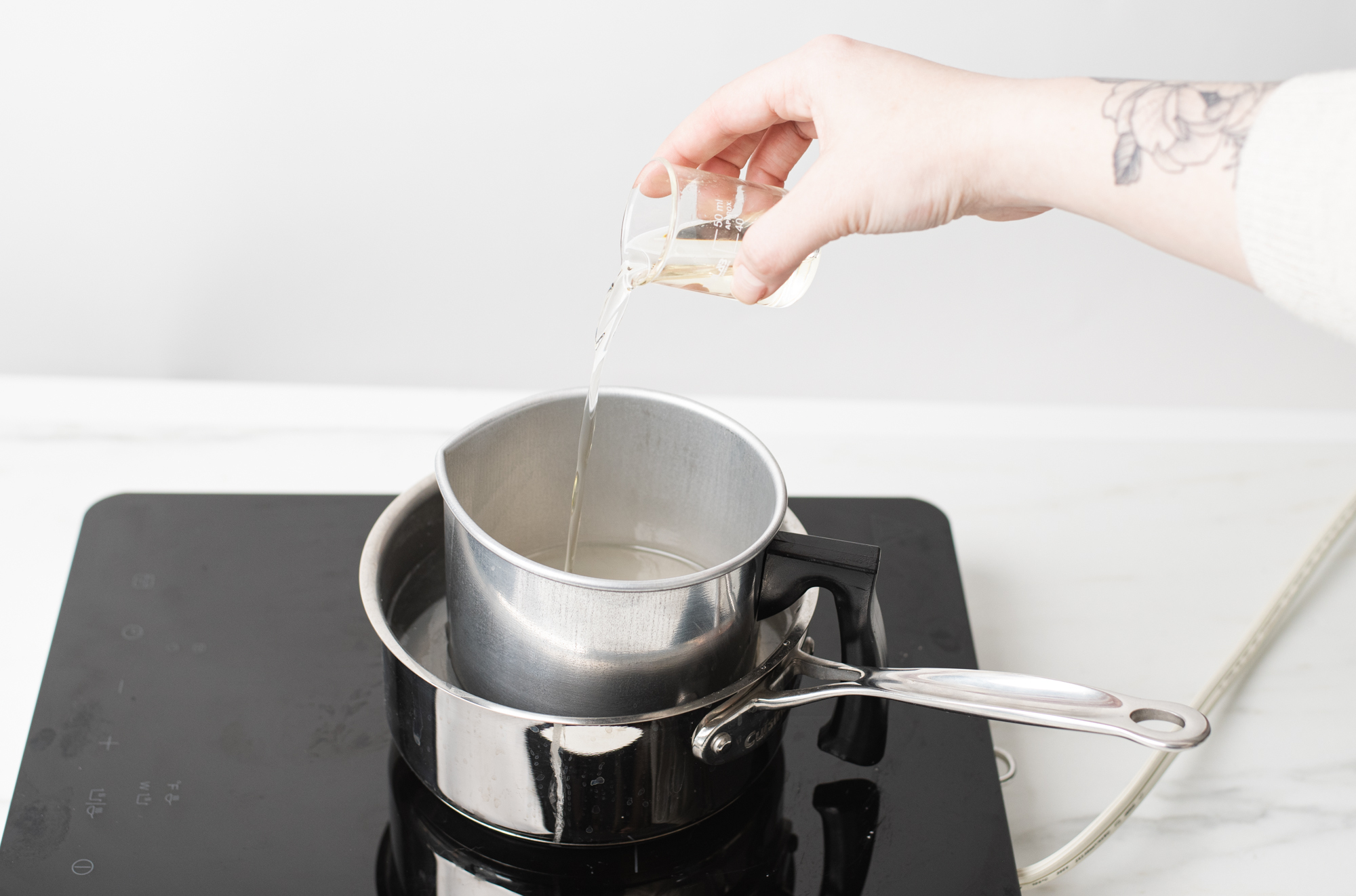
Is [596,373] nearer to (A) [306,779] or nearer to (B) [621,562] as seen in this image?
(B) [621,562]

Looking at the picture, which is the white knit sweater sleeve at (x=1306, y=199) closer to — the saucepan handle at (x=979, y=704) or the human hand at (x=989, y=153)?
the human hand at (x=989, y=153)

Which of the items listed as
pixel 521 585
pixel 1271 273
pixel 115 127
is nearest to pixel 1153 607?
pixel 1271 273

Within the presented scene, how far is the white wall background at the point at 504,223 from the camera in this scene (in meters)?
0.98

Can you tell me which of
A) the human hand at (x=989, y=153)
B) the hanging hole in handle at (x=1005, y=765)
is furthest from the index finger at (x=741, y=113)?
the hanging hole in handle at (x=1005, y=765)

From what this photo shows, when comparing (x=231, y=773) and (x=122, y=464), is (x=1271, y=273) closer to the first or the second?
(x=231, y=773)

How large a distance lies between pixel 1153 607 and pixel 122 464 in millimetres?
920

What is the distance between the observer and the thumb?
640mm

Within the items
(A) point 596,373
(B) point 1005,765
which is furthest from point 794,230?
(B) point 1005,765

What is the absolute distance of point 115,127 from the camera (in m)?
1.00

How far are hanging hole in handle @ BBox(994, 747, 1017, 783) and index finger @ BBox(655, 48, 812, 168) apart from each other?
47 cm

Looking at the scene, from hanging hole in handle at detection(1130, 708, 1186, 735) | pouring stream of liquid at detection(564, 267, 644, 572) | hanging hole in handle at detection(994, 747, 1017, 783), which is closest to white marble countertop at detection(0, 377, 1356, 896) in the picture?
hanging hole in handle at detection(994, 747, 1017, 783)

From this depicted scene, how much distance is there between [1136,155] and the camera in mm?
569

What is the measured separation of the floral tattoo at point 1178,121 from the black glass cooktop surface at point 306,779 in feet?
1.34

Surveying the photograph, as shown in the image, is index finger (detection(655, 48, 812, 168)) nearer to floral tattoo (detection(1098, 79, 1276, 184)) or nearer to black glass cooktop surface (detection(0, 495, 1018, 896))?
floral tattoo (detection(1098, 79, 1276, 184))
